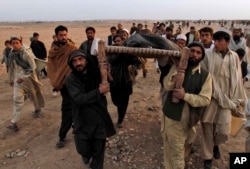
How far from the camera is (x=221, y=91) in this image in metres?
3.82

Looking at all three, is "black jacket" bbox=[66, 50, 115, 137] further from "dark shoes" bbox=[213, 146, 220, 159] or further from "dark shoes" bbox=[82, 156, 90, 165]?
"dark shoes" bbox=[213, 146, 220, 159]

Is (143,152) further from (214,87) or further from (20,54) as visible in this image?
(20,54)

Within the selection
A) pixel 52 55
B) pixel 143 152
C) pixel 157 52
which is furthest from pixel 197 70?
pixel 52 55

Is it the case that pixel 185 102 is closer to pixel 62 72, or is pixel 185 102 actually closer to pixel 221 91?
pixel 221 91

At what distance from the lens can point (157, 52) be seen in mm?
2924

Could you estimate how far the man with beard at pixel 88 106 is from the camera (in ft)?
11.0

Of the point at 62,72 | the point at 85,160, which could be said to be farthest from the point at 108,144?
the point at 62,72

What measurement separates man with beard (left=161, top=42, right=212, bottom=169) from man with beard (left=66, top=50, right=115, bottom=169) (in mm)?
739

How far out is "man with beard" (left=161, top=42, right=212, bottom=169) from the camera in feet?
10.8

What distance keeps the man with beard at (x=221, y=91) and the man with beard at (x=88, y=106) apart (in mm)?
1316

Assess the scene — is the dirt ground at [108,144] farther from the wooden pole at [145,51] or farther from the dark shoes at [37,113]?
the wooden pole at [145,51]

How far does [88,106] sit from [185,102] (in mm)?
1147

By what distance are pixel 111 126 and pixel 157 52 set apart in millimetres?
1304

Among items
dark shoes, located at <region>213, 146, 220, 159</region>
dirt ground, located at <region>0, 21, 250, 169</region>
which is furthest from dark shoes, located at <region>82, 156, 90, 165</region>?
dark shoes, located at <region>213, 146, 220, 159</region>
